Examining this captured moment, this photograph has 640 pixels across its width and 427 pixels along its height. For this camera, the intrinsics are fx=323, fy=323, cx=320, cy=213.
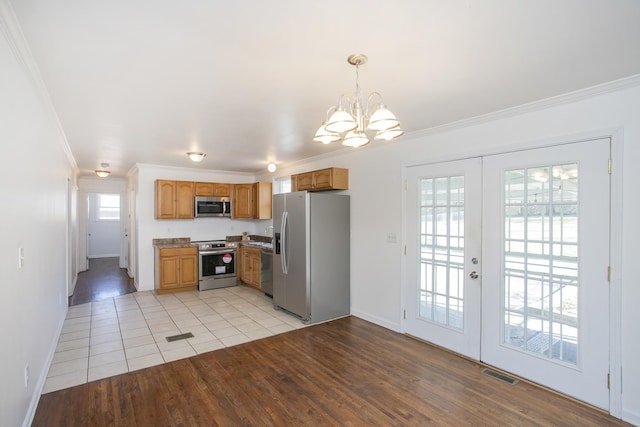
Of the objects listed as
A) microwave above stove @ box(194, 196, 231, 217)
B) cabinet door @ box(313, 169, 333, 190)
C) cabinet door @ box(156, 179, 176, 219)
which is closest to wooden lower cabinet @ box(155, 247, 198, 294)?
cabinet door @ box(156, 179, 176, 219)

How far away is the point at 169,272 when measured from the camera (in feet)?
20.1

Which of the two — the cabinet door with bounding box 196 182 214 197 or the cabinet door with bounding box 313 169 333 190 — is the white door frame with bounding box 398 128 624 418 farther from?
the cabinet door with bounding box 196 182 214 197

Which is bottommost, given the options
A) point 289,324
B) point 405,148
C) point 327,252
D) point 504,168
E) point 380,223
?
point 289,324

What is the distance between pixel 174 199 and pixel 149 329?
2.97 meters

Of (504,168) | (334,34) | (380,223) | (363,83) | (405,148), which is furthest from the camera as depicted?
(380,223)

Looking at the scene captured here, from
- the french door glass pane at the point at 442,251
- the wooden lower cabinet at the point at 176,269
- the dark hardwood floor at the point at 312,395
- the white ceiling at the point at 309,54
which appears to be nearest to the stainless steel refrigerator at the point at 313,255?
the dark hardwood floor at the point at 312,395

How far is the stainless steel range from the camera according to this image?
6438 millimetres

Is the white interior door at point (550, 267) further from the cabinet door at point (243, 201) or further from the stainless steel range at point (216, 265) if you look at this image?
the cabinet door at point (243, 201)

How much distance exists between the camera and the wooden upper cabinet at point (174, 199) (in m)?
6.30

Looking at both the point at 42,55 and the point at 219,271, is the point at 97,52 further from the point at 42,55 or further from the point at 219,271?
the point at 219,271

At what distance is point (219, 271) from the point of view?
661 centimetres

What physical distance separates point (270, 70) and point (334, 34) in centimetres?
62

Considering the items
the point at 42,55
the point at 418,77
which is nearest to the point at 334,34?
the point at 418,77

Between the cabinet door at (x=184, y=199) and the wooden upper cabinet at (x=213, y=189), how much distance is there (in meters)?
0.14
